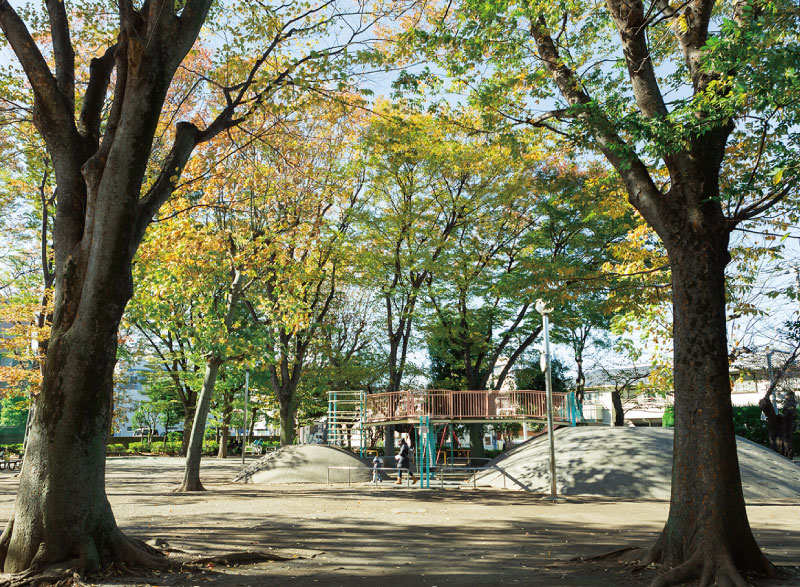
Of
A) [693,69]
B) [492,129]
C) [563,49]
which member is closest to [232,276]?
[492,129]

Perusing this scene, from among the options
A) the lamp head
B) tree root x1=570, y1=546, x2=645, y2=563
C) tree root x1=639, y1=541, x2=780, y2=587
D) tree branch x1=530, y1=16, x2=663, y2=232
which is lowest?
tree root x1=570, y1=546, x2=645, y2=563

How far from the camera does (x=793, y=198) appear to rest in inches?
343

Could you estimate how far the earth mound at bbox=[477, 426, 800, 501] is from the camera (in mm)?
15422

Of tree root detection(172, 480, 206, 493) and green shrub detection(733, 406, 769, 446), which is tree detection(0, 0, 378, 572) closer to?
tree root detection(172, 480, 206, 493)

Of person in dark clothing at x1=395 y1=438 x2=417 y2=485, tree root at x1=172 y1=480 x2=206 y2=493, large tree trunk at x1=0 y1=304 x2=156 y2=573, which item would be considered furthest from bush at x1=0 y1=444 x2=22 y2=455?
large tree trunk at x1=0 y1=304 x2=156 y2=573

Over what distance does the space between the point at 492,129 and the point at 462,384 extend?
2556 cm

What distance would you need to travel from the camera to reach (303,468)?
847 inches

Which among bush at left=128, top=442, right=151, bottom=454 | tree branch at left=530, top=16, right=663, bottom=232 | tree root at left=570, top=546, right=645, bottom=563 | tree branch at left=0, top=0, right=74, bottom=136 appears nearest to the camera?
tree root at left=570, top=546, right=645, bottom=563

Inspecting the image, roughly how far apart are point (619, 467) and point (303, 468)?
1117 centimetres

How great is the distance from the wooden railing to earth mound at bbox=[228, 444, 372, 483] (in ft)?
A: 8.22

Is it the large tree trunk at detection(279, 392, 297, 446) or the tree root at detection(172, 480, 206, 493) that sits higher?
the large tree trunk at detection(279, 392, 297, 446)

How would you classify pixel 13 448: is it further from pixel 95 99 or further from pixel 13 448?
pixel 95 99

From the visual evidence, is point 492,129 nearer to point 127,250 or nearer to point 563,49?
point 563,49

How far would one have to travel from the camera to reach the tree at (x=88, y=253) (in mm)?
6137
